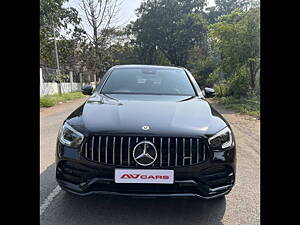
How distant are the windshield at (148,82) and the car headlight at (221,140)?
45.2 inches

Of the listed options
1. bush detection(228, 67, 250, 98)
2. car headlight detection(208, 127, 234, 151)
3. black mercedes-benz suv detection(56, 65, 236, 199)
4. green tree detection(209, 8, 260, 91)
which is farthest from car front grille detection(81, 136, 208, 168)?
bush detection(228, 67, 250, 98)

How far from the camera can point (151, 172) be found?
225 centimetres

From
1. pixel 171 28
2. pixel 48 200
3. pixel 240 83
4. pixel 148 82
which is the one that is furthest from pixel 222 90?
pixel 171 28

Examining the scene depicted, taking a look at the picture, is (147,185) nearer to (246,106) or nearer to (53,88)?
(246,106)

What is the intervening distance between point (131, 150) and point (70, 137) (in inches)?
22.6

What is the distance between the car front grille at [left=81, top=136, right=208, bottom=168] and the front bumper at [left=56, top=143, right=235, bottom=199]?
51mm

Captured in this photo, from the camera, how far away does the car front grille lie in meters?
2.29

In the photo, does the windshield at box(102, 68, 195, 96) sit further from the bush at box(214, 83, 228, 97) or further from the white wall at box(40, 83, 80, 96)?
the white wall at box(40, 83, 80, 96)

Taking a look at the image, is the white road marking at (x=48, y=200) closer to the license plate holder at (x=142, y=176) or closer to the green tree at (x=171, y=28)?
the license plate holder at (x=142, y=176)

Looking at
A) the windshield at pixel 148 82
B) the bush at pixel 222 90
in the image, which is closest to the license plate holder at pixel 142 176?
the windshield at pixel 148 82

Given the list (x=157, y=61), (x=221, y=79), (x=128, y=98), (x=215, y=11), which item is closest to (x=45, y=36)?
(x=221, y=79)

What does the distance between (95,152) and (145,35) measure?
3376 centimetres

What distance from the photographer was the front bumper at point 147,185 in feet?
7.49

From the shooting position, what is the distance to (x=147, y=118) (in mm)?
2531
